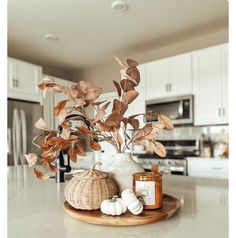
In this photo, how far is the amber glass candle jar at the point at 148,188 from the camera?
2.33 feet

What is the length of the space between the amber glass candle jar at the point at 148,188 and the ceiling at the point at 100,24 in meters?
2.48

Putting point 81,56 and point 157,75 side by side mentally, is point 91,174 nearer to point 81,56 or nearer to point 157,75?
point 157,75

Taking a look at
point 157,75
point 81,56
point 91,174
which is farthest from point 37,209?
point 81,56

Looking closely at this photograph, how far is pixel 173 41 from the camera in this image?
380cm

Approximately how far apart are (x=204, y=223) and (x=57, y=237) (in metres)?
0.40

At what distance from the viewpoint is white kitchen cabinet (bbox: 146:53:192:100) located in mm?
3504

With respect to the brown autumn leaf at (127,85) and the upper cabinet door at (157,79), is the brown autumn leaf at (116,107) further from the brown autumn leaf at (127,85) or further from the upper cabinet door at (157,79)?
the upper cabinet door at (157,79)

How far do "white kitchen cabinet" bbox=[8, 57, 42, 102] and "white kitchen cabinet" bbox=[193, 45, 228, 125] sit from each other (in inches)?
96.4

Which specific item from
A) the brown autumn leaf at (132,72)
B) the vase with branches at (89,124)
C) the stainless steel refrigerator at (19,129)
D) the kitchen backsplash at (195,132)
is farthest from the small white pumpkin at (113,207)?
the stainless steel refrigerator at (19,129)

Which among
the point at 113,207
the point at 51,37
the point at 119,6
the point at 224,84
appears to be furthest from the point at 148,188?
the point at 51,37

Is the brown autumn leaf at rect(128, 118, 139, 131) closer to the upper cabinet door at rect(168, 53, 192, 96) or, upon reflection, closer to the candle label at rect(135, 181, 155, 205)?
the candle label at rect(135, 181, 155, 205)

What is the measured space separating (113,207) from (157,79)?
3.32 meters

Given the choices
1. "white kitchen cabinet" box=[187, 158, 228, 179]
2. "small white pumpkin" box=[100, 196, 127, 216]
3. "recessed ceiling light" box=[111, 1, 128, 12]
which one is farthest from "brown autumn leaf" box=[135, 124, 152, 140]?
"white kitchen cabinet" box=[187, 158, 228, 179]

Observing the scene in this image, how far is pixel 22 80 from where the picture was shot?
384cm
